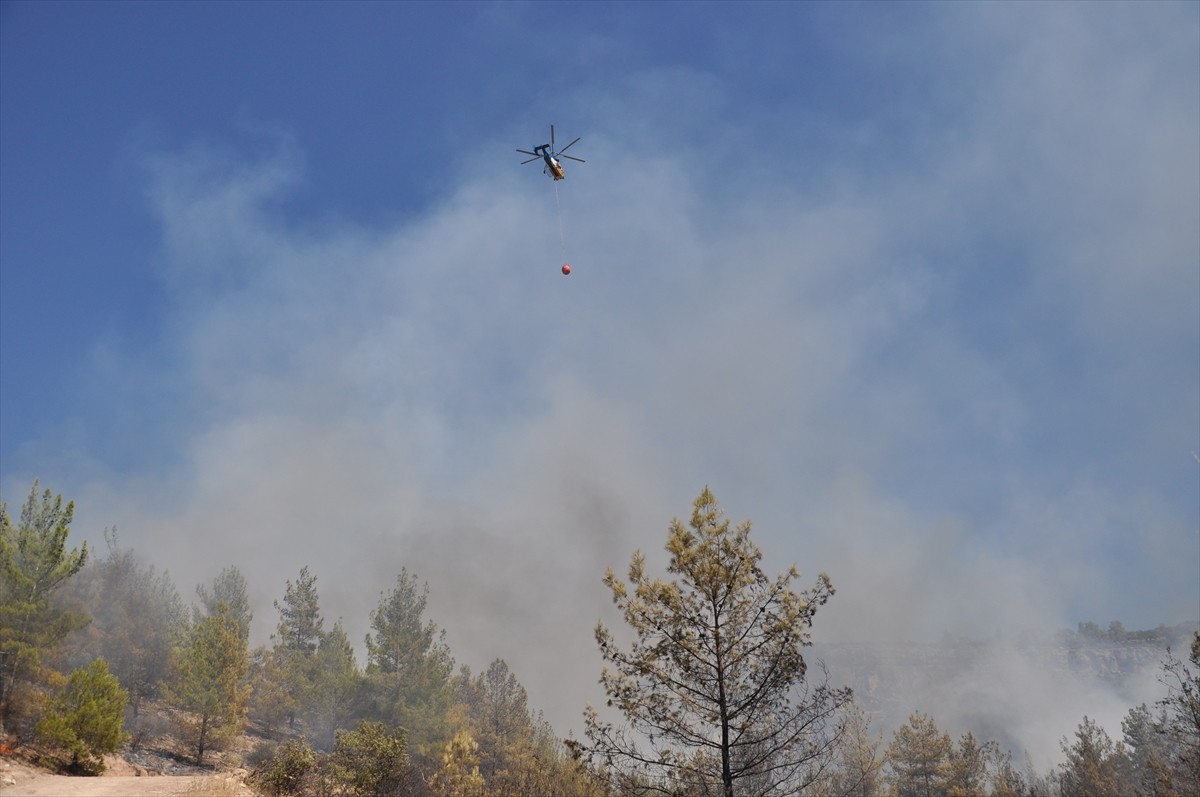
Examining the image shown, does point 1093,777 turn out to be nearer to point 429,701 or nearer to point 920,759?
point 920,759

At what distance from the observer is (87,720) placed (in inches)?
1056

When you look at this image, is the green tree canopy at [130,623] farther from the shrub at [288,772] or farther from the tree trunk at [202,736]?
the shrub at [288,772]

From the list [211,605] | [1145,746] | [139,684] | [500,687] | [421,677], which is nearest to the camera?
[421,677]

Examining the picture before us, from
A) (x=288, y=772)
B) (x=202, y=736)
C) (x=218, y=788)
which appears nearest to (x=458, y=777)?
(x=288, y=772)

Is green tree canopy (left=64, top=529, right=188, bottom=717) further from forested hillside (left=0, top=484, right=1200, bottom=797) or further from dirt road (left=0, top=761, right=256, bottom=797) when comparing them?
dirt road (left=0, top=761, right=256, bottom=797)

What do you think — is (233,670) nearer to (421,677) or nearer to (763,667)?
(421,677)

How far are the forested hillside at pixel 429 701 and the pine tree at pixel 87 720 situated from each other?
7 cm

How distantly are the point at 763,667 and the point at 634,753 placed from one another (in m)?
3.90

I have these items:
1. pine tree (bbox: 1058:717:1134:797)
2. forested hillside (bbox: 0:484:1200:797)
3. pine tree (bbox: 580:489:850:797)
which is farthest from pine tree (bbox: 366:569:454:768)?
pine tree (bbox: 1058:717:1134:797)

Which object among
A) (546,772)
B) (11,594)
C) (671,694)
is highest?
(11,594)

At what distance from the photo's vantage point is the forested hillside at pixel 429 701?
16797 millimetres

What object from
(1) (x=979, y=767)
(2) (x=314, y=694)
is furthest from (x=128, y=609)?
(1) (x=979, y=767)

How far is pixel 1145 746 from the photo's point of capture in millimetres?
70688

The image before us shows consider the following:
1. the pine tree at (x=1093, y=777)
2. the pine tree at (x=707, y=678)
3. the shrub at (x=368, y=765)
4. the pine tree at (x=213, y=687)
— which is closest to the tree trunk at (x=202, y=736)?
the pine tree at (x=213, y=687)
